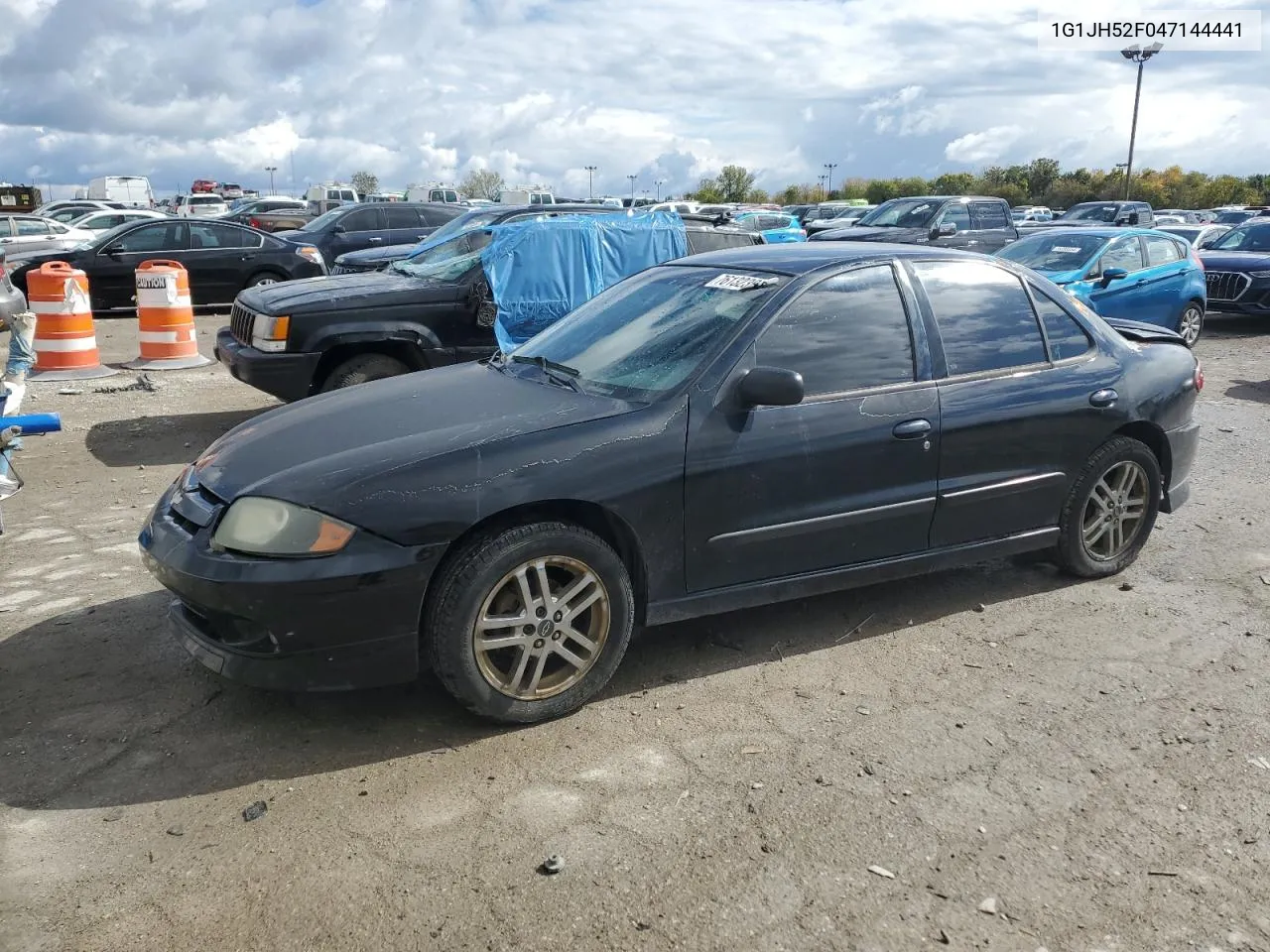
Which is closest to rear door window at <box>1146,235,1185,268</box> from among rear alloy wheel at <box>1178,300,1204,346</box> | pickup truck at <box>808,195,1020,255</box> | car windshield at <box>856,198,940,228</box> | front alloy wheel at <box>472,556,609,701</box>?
rear alloy wheel at <box>1178,300,1204,346</box>

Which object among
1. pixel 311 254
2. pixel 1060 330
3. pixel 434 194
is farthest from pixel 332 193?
pixel 1060 330

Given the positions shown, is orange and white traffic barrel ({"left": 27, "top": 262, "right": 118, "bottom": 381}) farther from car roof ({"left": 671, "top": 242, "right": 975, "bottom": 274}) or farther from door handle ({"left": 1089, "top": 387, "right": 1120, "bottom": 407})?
door handle ({"left": 1089, "top": 387, "right": 1120, "bottom": 407})

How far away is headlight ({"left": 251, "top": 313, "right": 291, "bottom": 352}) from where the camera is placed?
755 centimetres

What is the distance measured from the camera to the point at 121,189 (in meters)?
46.3

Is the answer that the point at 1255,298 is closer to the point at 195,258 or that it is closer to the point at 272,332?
the point at 272,332

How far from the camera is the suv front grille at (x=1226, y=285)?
1498 centimetres

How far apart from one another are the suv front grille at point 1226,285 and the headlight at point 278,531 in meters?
15.3

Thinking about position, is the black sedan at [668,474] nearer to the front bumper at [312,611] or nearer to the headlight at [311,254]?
the front bumper at [312,611]

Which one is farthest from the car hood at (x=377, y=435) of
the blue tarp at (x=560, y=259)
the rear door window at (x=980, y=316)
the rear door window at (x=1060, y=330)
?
the blue tarp at (x=560, y=259)

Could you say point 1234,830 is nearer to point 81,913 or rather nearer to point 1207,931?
point 1207,931

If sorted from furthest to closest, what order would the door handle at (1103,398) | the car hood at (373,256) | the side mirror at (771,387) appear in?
1. the car hood at (373,256)
2. the door handle at (1103,398)
3. the side mirror at (771,387)

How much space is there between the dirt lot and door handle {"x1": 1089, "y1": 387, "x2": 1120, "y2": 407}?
3.01ft

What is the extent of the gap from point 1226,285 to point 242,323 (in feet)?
44.7

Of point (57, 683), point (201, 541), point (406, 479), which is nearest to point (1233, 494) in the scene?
point (406, 479)
